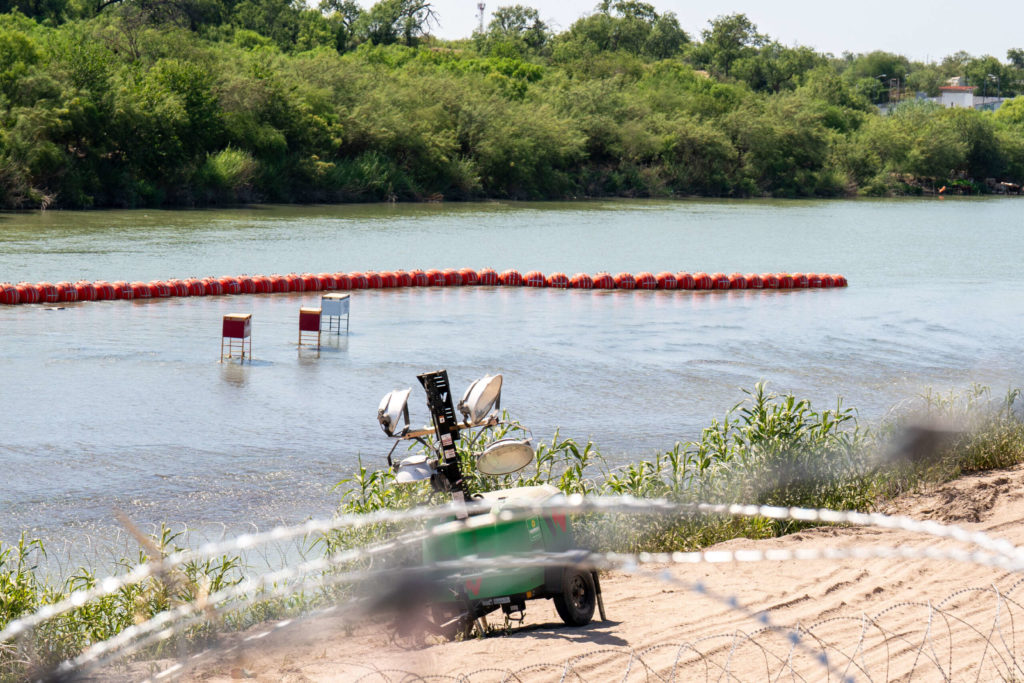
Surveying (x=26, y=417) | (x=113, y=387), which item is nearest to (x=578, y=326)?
(x=113, y=387)

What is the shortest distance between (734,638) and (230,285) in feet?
70.2

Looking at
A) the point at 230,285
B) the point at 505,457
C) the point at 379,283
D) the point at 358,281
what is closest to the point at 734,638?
the point at 505,457

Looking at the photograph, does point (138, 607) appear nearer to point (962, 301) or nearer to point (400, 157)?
point (962, 301)

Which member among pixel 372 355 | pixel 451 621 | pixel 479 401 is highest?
pixel 479 401

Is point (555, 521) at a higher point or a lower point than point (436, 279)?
higher

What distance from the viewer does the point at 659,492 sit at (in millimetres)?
9703

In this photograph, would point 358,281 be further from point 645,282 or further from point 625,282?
point 645,282

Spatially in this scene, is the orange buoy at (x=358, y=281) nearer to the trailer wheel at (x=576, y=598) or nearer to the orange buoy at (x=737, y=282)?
the orange buoy at (x=737, y=282)

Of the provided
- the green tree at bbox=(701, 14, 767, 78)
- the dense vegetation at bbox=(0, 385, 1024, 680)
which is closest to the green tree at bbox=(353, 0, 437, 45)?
the green tree at bbox=(701, 14, 767, 78)

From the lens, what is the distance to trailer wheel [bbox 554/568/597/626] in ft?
23.2

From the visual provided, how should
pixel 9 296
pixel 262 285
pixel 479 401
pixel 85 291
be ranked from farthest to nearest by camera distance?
pixel 262 285 → pixel 85 291 → pixel 9 296 → pixel 479 401

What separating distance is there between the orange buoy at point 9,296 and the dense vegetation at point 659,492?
15.3 metres

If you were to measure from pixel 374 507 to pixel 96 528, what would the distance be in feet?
9.70

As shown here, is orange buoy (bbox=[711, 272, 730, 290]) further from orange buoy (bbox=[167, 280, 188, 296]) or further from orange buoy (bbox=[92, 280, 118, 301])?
orange buoy (bbox=[92, 280, 118, 301])
